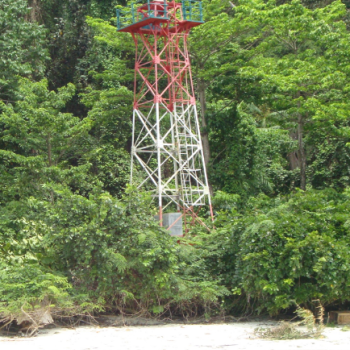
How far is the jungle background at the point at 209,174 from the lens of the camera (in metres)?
12.1

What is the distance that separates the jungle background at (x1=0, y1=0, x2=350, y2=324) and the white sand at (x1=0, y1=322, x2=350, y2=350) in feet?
1.96

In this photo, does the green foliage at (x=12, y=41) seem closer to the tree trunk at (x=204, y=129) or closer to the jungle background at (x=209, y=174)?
the jungle background at (x=209, y=174)

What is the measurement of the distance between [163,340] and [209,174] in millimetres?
14782

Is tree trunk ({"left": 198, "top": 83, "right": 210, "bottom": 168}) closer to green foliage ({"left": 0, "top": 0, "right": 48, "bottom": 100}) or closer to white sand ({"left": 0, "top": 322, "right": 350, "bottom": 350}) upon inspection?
green foliage ({"left": 0, "top": 0, "right": 48, "bottom": 100})

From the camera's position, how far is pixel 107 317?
12.8 meters

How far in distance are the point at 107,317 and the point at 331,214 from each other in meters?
5.23

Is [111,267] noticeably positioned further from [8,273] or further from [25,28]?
[25,28]

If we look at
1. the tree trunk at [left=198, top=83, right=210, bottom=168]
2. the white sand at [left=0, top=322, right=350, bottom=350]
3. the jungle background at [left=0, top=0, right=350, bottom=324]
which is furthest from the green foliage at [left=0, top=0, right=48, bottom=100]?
the white sand at [left=0, top=322, right=350, bottom=350]

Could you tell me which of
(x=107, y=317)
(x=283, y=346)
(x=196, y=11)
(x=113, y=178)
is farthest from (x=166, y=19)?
(x=283, y=346)

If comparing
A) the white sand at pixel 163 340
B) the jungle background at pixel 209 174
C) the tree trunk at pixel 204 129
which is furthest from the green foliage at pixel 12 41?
the white sand at pixel 163 340

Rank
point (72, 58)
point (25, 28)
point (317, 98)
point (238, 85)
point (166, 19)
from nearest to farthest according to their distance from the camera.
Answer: point (166, 19), point (317, 98), point (25, 28), point (238, 85), point (72, 58)

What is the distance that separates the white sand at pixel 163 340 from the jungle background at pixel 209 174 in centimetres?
60

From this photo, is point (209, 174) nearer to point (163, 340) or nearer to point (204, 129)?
point (204, 129)

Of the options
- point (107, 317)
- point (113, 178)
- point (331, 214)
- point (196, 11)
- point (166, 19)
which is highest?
point (196, 11)
